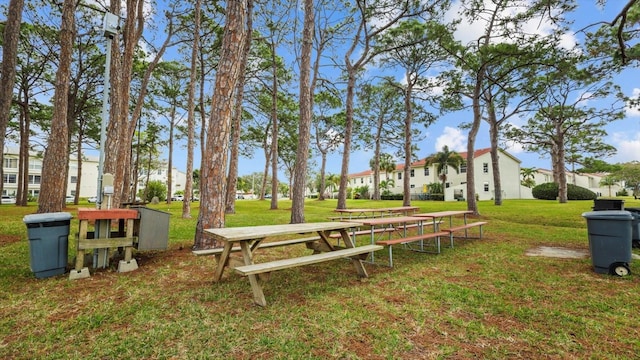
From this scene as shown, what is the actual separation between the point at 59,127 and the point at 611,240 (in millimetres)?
13111

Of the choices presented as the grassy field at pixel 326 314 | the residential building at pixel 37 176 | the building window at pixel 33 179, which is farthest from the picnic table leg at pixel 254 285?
the building window at pixel 33 179

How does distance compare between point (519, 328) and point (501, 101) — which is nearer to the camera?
point (519, 328)

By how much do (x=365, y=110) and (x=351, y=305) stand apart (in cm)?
2638

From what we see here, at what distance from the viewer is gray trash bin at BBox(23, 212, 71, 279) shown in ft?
12.2

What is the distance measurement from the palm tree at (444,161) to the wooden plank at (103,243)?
38449 millimetres

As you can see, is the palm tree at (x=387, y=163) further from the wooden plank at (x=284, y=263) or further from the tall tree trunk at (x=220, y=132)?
the wooden plank at (x=284, y=263)

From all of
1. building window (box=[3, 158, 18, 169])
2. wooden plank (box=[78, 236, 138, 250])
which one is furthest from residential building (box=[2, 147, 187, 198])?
wooden plank (box=[78, 236, 138, 250])

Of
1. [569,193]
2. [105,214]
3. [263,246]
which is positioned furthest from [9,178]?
[569,193]

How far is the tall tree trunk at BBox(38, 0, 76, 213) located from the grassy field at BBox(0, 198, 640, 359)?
469cm

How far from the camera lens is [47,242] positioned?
3.86 metres

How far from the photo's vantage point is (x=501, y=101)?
19469 mm

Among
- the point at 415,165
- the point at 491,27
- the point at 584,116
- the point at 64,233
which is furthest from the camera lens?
the point at 415,165

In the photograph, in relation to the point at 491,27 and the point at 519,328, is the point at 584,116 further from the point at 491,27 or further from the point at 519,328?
the point at 519,328

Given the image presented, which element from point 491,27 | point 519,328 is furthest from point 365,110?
point 519,328
